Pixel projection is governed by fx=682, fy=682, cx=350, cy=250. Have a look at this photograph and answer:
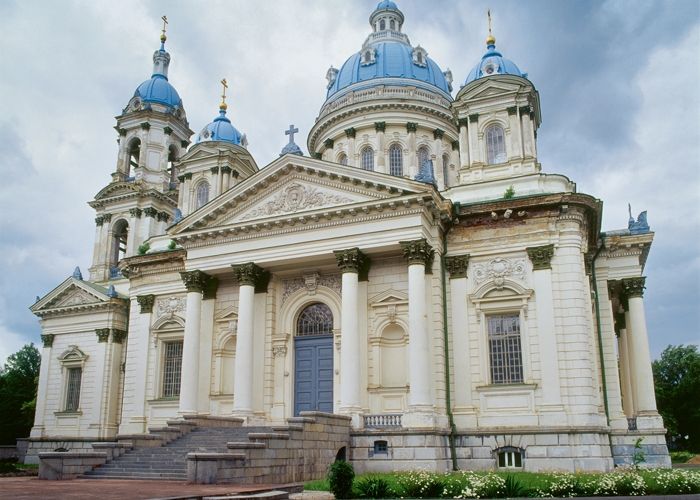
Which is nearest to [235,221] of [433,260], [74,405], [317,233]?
[317,233]

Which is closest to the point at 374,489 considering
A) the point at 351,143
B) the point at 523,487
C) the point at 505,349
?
the point at 523,487

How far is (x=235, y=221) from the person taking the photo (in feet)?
89.9

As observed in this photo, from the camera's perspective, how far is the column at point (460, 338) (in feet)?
79.6

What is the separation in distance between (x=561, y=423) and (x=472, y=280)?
19.4 ft

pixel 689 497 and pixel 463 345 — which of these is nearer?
pixel 689 497

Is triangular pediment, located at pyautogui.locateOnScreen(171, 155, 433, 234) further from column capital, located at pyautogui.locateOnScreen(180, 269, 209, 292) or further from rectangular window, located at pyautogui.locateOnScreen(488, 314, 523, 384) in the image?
rectangular window, located at pyautogui.locateOnScreen(488, 314, 523, 384)

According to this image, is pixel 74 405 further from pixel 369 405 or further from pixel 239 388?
pixel 369 405

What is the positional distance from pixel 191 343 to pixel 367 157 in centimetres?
1572

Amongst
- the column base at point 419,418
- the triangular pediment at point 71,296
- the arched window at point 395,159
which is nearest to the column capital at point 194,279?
the column base at point 419,418

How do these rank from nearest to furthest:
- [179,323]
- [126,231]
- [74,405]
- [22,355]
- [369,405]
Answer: [369,405] < [179,323] < [74,405] < [126,231] < [22,355]

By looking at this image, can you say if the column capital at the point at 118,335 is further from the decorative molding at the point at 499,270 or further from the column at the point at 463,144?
the decorative molding at the point at 499,270

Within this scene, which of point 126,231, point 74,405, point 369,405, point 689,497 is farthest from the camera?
point 126,231

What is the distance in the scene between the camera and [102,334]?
3719cm

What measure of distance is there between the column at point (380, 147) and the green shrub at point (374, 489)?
77.1ft
